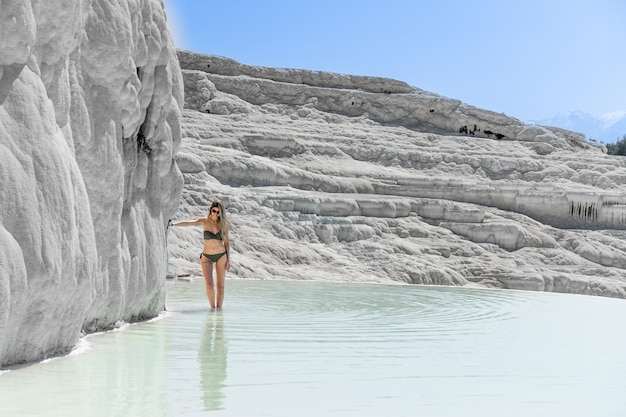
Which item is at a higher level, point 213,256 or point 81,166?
point 81,166

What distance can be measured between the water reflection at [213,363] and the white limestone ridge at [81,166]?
33.2 inches

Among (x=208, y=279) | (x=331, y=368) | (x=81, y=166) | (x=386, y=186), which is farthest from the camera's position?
(x=386, y=186)

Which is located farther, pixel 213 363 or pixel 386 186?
pixel 386 186

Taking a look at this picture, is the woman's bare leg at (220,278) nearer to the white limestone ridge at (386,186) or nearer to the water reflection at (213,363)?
the water reflection at (213,363)

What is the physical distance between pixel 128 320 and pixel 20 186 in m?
3.29

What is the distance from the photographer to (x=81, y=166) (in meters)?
6.30

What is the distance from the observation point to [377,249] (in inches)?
873

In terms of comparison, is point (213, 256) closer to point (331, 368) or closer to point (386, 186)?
point (331, 368)

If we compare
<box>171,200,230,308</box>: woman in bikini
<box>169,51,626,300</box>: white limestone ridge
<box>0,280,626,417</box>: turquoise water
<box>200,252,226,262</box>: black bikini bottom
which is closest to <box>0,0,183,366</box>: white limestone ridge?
<box>0,280,626,417</box>: turquoise water

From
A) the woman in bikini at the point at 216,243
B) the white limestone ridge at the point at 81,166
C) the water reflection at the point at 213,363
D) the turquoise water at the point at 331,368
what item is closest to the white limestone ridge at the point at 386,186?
the woman in bikini at the point at 216,243

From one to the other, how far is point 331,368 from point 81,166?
8.45 ft

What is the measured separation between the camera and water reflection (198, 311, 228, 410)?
13.7ft

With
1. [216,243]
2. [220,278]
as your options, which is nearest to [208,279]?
[220,278]

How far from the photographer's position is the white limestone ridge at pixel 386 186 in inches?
838
